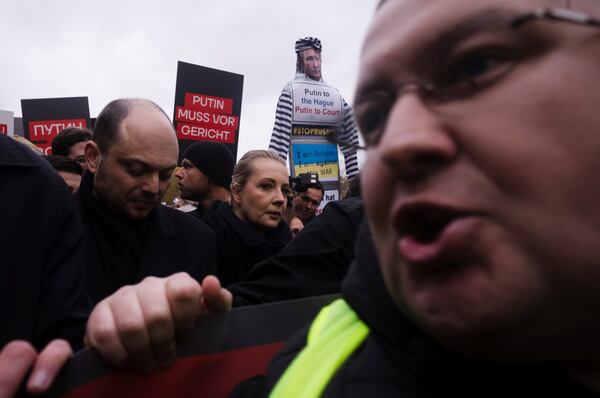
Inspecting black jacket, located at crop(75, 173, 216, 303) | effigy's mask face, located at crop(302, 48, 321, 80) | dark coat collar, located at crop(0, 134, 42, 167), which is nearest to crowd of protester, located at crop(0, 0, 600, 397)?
dark coat collar, located at crop(0, 134, 42, 167)

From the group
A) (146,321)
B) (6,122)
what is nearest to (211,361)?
(146,321)

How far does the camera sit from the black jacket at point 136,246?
93.5 inches

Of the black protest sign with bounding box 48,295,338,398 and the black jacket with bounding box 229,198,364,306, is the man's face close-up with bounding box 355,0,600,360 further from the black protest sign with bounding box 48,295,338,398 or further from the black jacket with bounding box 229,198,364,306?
the black jacket with bounding box 229,198,364,306

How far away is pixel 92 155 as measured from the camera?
2736 mm

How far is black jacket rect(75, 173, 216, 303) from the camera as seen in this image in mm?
2375

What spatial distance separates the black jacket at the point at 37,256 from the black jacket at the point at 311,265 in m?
0.51

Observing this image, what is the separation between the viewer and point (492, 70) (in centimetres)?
65

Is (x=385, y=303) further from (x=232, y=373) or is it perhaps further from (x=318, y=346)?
(x=232, y=373)

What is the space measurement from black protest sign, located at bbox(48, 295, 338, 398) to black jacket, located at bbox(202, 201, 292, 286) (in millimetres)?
2009

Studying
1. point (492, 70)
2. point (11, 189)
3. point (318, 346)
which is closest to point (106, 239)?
point (11, 189)

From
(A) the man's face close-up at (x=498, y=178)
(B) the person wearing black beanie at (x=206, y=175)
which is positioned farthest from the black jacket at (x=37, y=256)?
(B) the person wearing black beanie at (x=206, y=175)

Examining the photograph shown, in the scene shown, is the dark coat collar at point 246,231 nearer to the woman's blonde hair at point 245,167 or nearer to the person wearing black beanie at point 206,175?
the woman's blonde hair at point 245,167

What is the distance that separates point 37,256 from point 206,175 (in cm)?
255

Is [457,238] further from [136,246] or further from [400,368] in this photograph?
[136,246]
